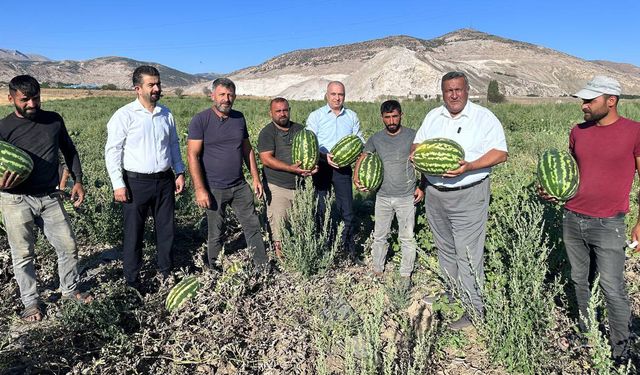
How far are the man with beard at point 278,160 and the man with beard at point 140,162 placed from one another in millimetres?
1076

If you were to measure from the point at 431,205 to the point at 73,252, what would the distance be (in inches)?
137

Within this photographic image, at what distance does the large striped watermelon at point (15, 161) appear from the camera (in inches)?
130

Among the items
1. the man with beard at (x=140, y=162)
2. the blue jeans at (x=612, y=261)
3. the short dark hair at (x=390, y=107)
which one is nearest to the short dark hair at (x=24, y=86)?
the man with beard at (x=140, y=162)

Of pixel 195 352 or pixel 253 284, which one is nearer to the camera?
pixel 195 352

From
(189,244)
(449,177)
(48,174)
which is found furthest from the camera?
(189,244)

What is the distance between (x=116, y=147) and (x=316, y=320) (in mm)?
2527

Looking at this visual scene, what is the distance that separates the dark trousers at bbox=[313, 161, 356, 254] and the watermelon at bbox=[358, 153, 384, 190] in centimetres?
73

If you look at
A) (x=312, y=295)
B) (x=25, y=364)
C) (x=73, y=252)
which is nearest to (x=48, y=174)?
(x=73, y=252)

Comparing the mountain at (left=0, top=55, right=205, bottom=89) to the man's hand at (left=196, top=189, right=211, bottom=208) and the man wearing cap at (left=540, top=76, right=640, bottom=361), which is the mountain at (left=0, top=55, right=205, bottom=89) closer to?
the man's hand at (left=196, top=189, right=211, bottom=208)

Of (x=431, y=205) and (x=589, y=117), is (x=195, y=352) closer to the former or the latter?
(x=431, y=205)

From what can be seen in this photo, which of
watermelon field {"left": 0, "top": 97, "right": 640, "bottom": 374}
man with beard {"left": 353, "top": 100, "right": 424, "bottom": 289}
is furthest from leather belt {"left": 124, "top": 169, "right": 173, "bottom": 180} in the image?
man with beard {"left": 353, "top": 100, "right": 424, "bottom": 289}

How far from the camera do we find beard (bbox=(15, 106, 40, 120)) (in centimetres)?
359

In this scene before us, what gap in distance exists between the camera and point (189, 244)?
18.3 ft

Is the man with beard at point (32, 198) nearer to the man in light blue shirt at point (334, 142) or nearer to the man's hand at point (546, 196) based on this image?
the man in light blue shirt at point (334, 142)
